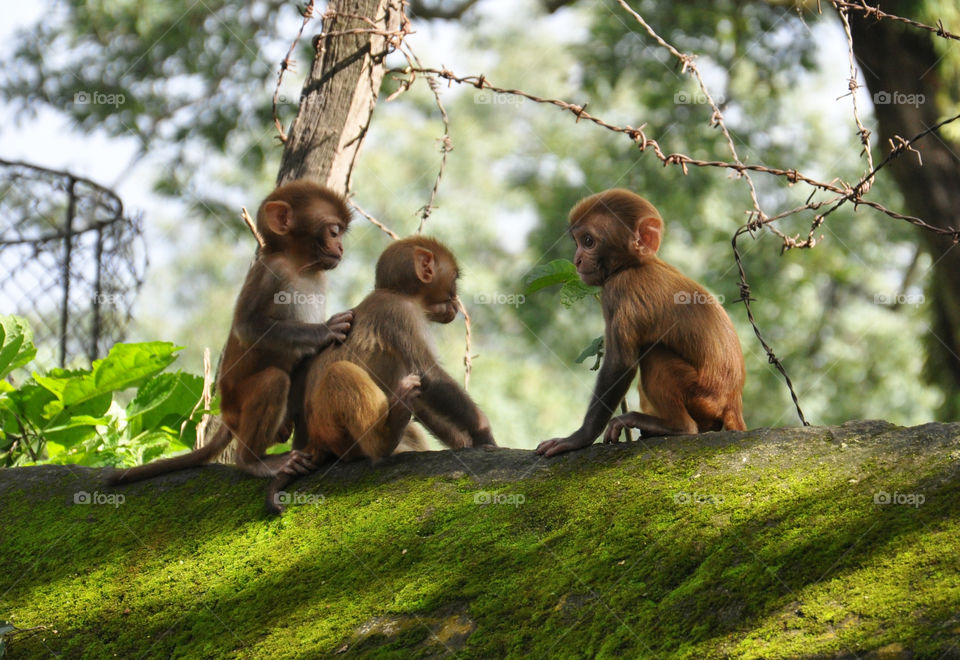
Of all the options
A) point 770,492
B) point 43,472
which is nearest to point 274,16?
point 43,472

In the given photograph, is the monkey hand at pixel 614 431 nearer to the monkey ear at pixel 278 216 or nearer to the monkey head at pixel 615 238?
the monkey head at pixel 615 238

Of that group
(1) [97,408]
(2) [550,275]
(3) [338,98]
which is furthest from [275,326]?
(3) [338,98]

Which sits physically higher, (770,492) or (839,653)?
(770,492)

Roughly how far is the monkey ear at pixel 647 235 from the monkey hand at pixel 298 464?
203 centimetres

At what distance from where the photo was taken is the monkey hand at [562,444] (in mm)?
Answer: 4336

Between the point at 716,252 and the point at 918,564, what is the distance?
13.9m

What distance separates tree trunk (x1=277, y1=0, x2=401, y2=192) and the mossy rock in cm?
240

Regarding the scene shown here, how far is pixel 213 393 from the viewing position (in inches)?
264

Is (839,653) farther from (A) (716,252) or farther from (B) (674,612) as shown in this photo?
(A) (716,252)

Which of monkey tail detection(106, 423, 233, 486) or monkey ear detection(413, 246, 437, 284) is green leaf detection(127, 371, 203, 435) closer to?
monkey tail detection(106, 423, 233, 486)

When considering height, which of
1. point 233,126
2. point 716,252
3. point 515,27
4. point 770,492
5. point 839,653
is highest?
point 515,27

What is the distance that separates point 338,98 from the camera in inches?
254

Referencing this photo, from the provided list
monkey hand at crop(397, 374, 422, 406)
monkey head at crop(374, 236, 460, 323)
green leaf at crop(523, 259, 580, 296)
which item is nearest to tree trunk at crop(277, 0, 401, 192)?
monkey head at crop(374, 236, 460, 323)

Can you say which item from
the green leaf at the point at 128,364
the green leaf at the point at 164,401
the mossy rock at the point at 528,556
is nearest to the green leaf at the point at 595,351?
the mossy rock at the point at 528,556
